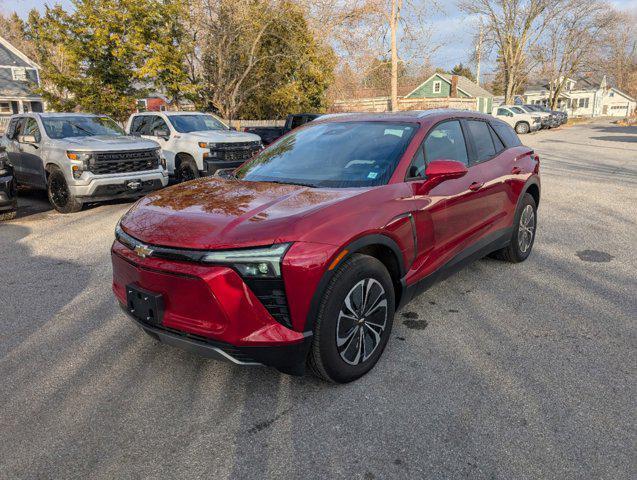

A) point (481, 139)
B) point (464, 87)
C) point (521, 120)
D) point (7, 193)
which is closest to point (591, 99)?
point (464, 87)

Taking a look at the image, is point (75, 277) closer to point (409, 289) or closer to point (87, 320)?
point (87, 320)

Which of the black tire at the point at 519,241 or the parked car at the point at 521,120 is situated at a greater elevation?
the parked car at the point at 521,120

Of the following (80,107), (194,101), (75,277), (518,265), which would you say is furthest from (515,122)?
(75,277)

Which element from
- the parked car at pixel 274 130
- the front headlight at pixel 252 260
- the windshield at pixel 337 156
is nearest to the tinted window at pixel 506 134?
the windshield at pixel 337 156

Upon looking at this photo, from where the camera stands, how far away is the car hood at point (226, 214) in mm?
2654

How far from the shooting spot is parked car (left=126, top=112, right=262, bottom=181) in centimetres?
→ 1078

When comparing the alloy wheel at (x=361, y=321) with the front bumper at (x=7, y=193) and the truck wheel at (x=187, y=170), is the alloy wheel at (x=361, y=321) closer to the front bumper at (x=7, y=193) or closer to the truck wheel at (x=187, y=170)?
the front bumper at (x=7, y=193)

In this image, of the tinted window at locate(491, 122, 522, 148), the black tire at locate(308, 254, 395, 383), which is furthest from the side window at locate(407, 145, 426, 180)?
the tinted window at locate(491, 122, 522, 148)

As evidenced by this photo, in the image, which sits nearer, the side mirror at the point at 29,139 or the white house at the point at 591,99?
the side mirror at the point at 29,139

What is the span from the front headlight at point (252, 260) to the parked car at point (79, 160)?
268 inches

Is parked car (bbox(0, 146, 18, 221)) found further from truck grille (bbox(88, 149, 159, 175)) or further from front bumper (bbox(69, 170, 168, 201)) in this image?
truck grille (bbox(88, 149, 159, 175))

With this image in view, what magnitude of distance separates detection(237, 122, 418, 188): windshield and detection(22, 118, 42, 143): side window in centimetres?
686

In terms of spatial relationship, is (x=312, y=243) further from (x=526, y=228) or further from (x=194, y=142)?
(x=194, y=142)

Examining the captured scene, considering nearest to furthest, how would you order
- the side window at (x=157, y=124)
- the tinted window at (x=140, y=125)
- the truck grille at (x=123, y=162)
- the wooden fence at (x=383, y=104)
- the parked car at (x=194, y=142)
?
the truck grille at (x=123, y=162) → the parked car at (x=194, y=142) → the side window at (x=157, y=124) → the tinted window at (x=140, y=125) → the wooden fence at (x=383, y=104)
